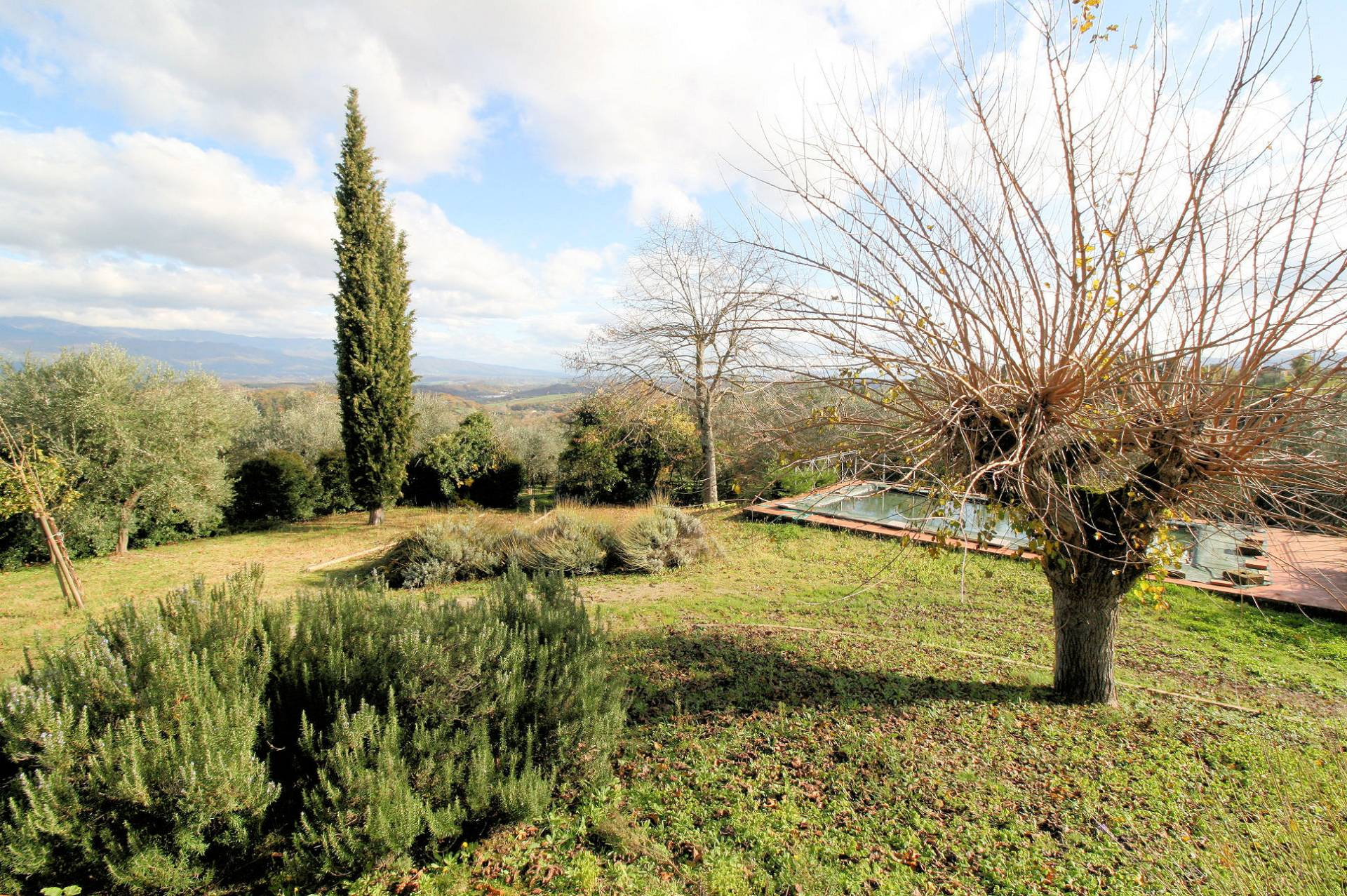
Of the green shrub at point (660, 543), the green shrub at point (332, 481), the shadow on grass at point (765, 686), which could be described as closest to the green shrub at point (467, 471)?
the green shrub at point (332, 481)

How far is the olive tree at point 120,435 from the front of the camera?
32.4 feet

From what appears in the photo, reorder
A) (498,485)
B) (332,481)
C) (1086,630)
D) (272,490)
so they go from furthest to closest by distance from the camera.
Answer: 1. (498,485)
2. (332,481)
3. (272,490)
4. (1086,630)

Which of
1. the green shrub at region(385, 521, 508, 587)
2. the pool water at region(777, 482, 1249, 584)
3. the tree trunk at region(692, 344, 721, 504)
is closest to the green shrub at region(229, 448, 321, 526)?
the green shrub at region(385, 521, 508, 587)

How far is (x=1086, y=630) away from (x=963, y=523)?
6.16 feet

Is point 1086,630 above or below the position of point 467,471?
above

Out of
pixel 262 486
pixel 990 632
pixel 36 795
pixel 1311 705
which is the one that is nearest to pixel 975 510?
pixel 990 632

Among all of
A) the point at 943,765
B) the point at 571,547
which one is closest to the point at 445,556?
the point at 571,547

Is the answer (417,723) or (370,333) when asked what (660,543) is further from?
(370,333)

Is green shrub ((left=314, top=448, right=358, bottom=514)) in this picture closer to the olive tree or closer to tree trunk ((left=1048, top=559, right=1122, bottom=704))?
the olive tree

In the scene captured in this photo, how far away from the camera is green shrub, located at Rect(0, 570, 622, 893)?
76.4 inches

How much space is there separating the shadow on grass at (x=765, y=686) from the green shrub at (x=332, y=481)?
42.9 feet

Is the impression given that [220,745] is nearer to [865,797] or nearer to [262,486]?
[865,797]

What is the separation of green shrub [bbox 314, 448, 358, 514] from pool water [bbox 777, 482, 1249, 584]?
1206 centimetres

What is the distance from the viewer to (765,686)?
4.10 metres
